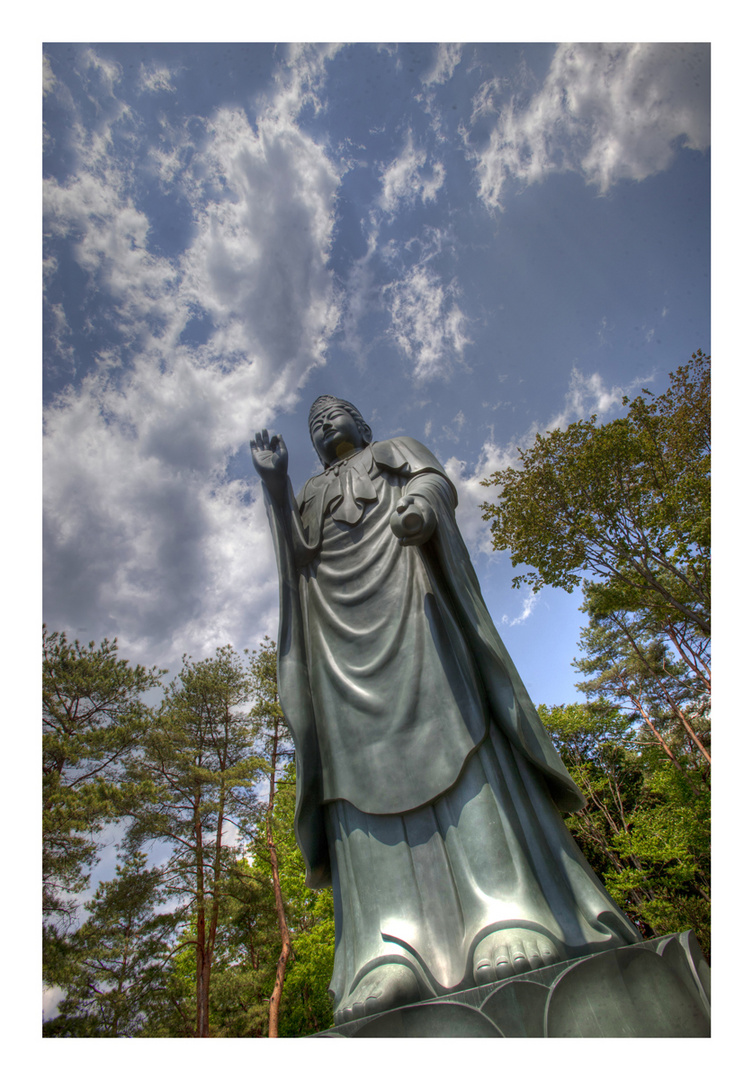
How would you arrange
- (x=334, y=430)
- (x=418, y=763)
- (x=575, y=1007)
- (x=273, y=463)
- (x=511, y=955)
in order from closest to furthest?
(x=575, y=1007) < (x=511, y=955) < (x=418, y=763) < (x=273, y=463) < (x=334, y=430)

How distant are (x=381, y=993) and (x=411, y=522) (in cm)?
191

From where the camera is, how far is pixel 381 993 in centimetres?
203

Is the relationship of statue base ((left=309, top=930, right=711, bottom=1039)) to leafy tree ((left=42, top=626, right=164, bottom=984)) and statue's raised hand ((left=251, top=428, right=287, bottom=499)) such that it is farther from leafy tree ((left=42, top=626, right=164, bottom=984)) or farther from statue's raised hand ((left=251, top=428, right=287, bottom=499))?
leafy tree ((left=42, top=626, right=164, bottom=984))

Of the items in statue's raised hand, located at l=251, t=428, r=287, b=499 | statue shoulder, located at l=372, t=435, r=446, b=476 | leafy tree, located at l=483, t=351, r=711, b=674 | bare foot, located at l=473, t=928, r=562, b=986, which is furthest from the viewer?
leafy tree, located at l=483, t=351, r=711, b=674

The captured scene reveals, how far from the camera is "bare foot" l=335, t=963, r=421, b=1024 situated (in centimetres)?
200

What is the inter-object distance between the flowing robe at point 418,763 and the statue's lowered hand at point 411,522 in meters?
0.16

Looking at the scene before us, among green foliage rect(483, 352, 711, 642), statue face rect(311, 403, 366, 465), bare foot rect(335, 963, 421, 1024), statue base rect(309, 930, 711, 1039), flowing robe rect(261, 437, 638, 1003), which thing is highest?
green foliage rect(483, 352, 711, 642)

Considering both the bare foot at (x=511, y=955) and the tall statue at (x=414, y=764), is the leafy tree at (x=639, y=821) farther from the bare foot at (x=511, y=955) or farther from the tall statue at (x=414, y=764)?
the bare foot at (x=511, y=955)

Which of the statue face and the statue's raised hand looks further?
the statue face

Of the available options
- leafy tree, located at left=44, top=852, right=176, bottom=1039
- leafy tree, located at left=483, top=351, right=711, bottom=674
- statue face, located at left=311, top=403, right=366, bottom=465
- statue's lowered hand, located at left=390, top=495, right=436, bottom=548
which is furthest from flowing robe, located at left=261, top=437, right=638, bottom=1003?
leafy tree, located at left=44, top=852, right=176, bottom=1039

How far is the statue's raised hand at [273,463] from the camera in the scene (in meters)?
3.45

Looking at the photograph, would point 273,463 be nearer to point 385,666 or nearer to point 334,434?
point 334,434

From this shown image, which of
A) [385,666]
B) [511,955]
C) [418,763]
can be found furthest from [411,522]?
[511,955]

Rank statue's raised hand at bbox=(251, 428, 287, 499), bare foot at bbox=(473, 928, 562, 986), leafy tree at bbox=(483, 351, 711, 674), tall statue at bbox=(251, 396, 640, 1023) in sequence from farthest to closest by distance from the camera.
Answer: leafy tree at bbox=(483, 351, 711, 674) → statue's raised hand at bbox=(251, 428, 287, 499) → tall statue at bbox=(251, 396, 640, 1023) → bare foot at bbox=(473, 928, 562, 986)
